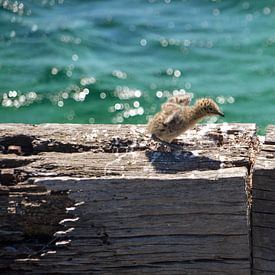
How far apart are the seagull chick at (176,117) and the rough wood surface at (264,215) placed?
0.63m

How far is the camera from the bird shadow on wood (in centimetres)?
348

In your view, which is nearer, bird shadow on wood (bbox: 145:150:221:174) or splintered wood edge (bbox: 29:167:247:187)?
splintered wood edge (bbox: 29:167:247:187)

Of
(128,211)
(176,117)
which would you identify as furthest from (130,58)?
(128,211)

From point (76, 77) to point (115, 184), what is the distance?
703 centimetres

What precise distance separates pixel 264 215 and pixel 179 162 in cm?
48

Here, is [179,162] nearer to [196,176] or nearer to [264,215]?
[196,176]

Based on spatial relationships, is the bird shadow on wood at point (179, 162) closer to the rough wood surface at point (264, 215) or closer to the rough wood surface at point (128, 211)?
the rough wood surface at point (128, 211)

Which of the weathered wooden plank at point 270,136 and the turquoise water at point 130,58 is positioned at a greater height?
the turquoise water at point 130,58

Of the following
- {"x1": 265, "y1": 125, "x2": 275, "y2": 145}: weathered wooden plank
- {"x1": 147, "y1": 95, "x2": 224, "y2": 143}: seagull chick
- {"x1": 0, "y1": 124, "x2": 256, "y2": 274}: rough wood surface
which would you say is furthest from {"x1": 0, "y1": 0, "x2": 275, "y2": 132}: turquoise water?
{"x1": 0, "y1": 124, "x2": 256, "y2": 274}: rough wood surface

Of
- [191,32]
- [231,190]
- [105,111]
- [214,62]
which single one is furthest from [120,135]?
[191,32]

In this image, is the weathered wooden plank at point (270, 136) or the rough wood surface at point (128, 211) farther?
the weathered wooden plank at point (270, 136)

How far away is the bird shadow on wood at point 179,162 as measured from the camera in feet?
11.4

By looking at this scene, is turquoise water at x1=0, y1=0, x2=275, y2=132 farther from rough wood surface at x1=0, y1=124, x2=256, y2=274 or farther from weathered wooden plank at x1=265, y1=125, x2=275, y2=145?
rough wood surface at x1=0, y1=124, x2=256, y2=274

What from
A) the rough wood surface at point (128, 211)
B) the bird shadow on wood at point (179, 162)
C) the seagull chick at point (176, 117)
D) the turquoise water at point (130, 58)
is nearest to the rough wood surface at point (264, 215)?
the rough wood surface at point (128, 211)
